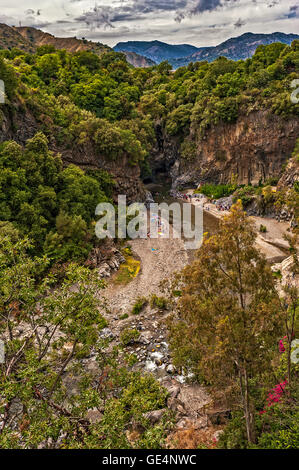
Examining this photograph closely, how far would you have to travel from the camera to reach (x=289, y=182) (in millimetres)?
34906

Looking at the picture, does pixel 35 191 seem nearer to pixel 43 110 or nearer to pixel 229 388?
pixel 43 110

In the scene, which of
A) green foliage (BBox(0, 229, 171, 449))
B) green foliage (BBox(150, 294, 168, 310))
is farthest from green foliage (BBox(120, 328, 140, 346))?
green foliage (BBox(150, 294, 168, 310))

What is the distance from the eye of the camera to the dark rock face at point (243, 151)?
129 ft

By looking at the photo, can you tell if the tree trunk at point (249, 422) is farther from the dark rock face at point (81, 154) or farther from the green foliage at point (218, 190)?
the green foliage at point (218, 190)

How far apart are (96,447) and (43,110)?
32555 millimetres
